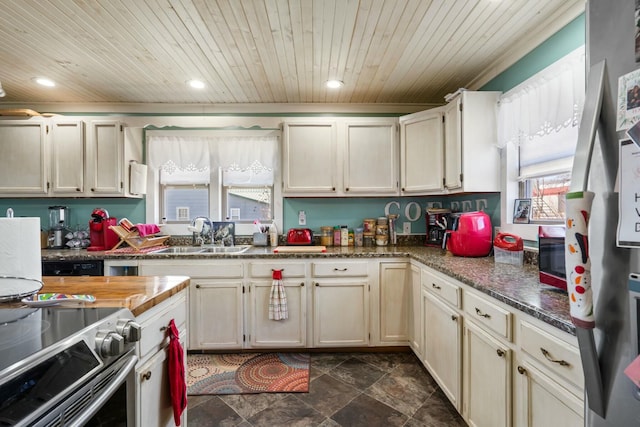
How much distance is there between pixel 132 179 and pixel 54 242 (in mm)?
1002

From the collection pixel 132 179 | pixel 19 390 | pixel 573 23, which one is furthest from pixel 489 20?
pixel 132 179

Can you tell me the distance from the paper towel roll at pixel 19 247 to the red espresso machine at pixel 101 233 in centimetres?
188

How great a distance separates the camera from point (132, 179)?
2.95 metres

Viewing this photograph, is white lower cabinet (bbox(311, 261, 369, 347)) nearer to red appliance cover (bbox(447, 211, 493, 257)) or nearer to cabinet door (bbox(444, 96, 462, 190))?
red appliance cover (bbox(447, 211, 493, 257))

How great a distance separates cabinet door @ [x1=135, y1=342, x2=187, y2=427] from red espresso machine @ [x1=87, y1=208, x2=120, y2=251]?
2.05 metres

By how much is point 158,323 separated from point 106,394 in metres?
0.45

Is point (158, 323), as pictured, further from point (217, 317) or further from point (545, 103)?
point (545, 103)

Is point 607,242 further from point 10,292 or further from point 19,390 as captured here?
point 10,292

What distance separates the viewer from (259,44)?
6.56 feet

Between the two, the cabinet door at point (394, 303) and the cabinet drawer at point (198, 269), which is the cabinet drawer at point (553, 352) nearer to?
the cabinet door at point (394, 303)

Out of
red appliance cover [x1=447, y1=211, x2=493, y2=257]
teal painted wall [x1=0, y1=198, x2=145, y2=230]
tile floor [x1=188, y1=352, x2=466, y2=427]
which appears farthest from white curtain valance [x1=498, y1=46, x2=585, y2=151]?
teal painted wall [x1=0, y1=198, x2=145, y2=230]

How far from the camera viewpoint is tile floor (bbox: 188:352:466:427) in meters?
1.74

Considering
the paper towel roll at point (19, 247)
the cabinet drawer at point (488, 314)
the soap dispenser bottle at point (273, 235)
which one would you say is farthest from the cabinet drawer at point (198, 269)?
the cabinet drawer at point (488, 314)

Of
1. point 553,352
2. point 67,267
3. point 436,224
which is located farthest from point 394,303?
point 67,267
